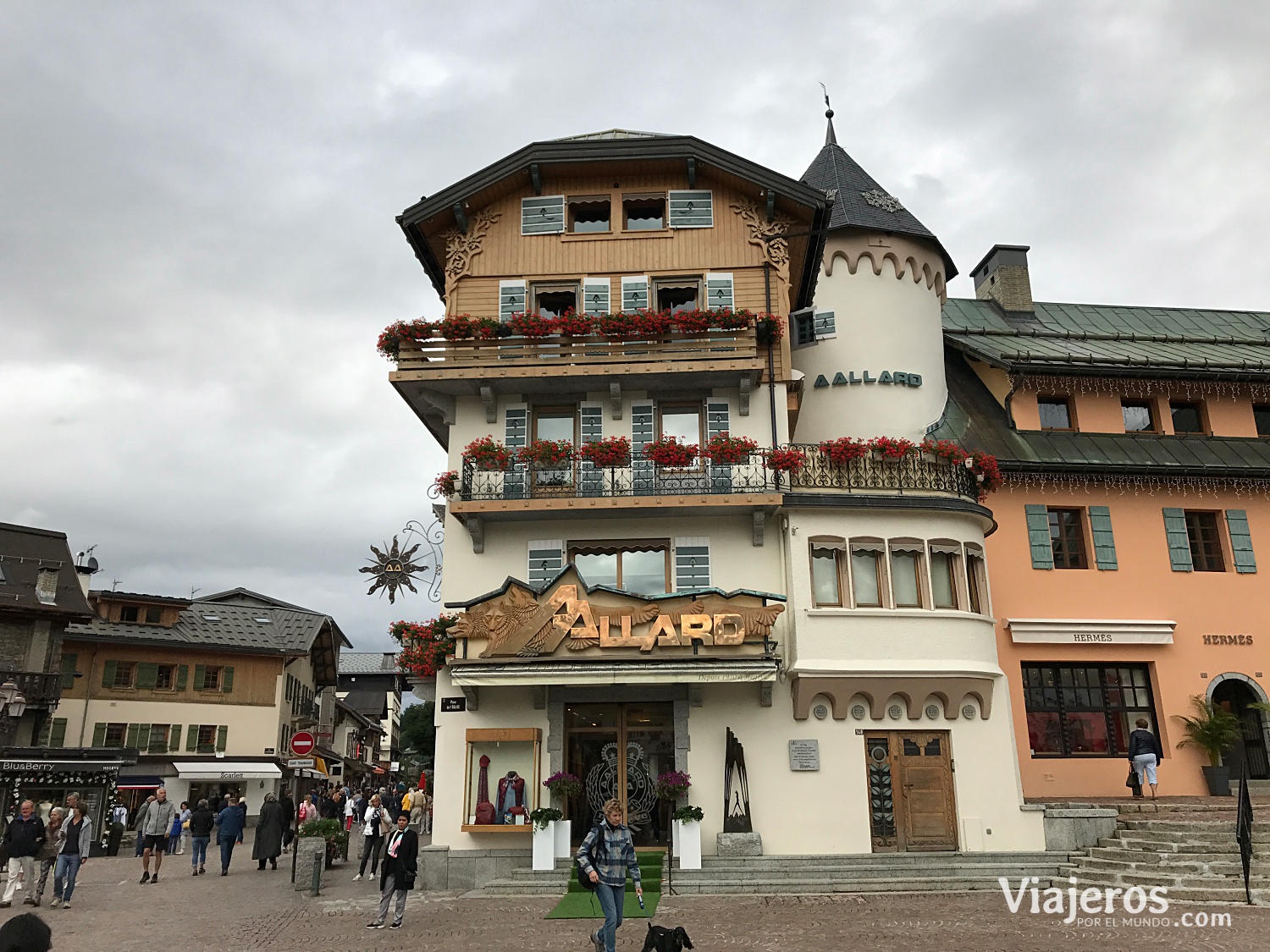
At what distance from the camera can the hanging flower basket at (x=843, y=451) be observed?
20938mm

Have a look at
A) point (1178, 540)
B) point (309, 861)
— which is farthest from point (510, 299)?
point (1178, 540)

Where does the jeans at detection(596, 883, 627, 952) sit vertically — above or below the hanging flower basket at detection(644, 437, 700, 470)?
below

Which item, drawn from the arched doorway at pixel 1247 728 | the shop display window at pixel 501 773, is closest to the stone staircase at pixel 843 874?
the shop display window at pixel 501 773

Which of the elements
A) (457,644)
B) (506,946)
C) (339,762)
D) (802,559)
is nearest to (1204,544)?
(802,559)

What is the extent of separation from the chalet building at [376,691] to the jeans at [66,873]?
67.5m

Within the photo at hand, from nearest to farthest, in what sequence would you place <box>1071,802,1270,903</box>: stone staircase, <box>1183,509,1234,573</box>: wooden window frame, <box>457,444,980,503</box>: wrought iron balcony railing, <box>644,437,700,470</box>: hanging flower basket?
<box>1071,802,1270,903</box>: stone staircase < <box>644,437,700,470</box>: hanging flower basket < <box>457,444,980,503</box>: wrought iron balcony railing < <box>1183,509,1234,573</box>: wooden window frame

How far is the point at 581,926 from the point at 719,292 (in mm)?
13774

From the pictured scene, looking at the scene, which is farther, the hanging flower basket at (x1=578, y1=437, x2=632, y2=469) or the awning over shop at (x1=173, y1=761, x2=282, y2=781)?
the awning over shop at (x1=173, y1=761, x2=282, y2=781)

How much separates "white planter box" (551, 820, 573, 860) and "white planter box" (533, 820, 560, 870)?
14 cm

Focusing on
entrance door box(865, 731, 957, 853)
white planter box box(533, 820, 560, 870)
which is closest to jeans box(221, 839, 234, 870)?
white planter box box(533, 820, 560, 870)

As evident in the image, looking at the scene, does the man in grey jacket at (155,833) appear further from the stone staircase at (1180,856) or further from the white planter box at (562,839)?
the stone staircase at (1180,856)

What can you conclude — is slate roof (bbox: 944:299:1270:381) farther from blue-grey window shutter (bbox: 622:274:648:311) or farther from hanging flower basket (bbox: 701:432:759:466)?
blue-grey window shutter (bbox: 622:274:648:311)

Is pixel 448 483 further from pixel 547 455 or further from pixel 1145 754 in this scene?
pixel 1145 754

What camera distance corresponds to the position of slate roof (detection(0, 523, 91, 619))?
38500mm
